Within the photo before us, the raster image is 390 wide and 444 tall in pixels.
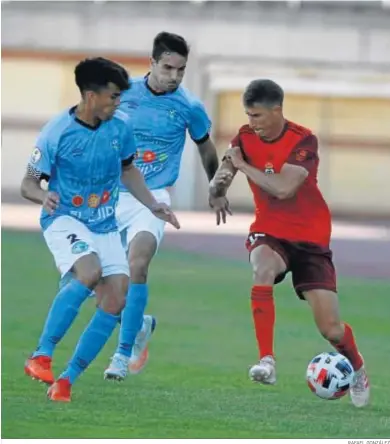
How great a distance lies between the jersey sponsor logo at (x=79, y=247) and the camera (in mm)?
7098

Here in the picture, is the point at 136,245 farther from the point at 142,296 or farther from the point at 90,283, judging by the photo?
the point at 90,283

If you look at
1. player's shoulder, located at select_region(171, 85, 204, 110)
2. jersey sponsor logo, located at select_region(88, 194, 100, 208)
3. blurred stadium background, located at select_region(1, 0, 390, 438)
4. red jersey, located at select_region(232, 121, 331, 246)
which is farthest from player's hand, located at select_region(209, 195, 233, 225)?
blurred stadium background, located at select_region(1, 0, 390, 438)

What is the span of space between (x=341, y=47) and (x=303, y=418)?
22.9 metres

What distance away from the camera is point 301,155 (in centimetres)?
753

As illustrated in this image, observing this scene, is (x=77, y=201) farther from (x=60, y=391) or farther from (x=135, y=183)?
(x=60, y=391)

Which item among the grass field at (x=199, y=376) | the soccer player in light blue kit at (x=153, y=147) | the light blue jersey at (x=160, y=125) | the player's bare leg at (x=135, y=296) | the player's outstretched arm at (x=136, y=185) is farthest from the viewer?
the light blue jersey at (x=160, y=125)

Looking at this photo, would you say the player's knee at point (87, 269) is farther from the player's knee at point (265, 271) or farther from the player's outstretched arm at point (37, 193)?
the player's knee at point (265, 271)

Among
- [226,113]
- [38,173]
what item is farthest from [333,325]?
[226,113]

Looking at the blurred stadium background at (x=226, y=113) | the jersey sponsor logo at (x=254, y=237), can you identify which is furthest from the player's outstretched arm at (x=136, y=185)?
the blurred stadium background at (x=226, y=113)

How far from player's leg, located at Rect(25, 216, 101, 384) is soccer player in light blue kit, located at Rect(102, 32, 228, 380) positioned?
882mm

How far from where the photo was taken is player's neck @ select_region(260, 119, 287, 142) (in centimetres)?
754

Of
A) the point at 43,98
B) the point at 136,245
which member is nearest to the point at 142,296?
the point at 136,245

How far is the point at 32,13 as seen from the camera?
29.2 meters

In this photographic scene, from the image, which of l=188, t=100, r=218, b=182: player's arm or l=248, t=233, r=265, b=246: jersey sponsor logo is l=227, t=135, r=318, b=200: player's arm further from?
l=188, t=100, r=218, b=182: player's arm
